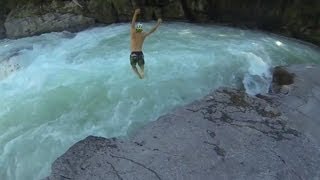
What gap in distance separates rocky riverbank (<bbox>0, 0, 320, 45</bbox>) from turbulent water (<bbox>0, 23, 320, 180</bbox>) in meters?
0.74

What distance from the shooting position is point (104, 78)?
1100 cm

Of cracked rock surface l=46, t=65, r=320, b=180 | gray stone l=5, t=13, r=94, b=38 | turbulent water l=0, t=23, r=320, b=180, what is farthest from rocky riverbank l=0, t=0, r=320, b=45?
cracked rock surface l=46, t=65, r=320, b=180

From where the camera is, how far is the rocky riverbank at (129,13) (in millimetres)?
15688

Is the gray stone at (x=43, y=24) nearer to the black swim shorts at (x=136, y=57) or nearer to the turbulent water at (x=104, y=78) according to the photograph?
the turbulent water at (x=104, y=78)

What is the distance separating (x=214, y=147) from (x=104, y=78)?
420 centimetres

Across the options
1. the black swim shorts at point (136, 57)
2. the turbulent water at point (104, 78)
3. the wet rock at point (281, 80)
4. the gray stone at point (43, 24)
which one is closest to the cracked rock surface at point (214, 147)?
the wet rock at point (281, 80)

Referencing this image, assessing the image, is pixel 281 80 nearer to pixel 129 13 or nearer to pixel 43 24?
pixel 129 13

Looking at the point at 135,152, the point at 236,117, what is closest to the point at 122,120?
the point at 135,152

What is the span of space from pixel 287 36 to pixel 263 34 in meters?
0.80

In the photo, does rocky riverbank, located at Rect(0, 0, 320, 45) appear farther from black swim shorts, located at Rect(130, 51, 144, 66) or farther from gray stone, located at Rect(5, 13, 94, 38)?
black swim shorts, located at Rect(130, 51, 144, 66)

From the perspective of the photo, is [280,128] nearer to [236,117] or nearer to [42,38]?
[236,117]

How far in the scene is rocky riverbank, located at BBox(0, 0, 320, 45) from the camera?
15688mm

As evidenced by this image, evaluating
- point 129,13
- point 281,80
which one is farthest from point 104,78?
point 129,13

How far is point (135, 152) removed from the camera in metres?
7.55
